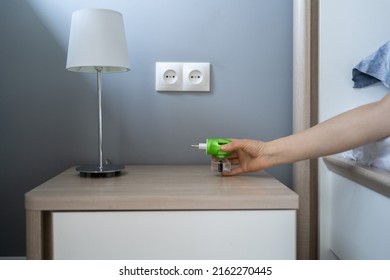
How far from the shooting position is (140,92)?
1.30m

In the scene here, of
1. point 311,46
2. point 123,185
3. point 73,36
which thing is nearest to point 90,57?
point 73,36

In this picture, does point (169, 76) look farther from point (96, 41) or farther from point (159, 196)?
point (159, 196)

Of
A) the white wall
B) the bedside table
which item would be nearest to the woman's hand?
the bedside table

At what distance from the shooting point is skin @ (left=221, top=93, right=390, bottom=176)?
82cm

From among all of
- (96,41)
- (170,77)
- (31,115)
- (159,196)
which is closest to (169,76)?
(170,77)

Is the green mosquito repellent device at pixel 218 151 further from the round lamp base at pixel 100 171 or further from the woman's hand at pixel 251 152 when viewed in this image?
the round lamp base at pixel 100 171

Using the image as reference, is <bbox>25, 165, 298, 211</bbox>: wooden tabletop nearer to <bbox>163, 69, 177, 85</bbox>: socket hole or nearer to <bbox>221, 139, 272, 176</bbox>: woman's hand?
<bbox>221, 139, 272, 176</bbox>: woman's hand

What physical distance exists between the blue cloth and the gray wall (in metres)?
0.22

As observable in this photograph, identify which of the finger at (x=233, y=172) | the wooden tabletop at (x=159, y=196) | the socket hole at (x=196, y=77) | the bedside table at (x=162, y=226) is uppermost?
the socket hole at (x=196, y=77)

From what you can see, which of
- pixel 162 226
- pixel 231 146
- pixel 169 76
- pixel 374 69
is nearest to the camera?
pixel 162 226

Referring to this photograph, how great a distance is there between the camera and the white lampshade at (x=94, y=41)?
38.8 inches

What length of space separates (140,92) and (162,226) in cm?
59

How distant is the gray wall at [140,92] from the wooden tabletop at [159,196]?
1.16ft

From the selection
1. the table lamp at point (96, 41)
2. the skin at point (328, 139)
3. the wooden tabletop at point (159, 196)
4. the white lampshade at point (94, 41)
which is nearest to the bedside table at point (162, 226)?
the wooden tabletop at point (159, 196)
